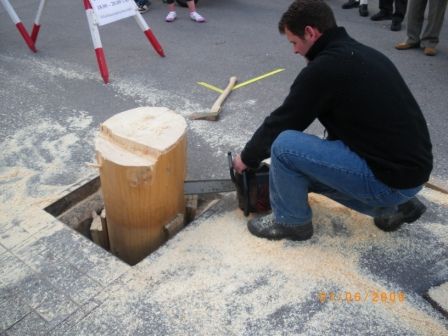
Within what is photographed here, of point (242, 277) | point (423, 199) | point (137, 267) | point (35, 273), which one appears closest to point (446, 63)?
point (423, 199)

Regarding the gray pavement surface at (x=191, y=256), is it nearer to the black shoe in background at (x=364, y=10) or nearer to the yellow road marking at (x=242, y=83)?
the yellow road marking at (x=242, y=83)

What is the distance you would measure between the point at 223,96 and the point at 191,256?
2.24m

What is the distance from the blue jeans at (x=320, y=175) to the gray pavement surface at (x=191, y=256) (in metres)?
0.31

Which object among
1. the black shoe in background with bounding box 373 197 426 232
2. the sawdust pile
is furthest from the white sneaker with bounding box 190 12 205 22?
the black shoe in background with bounding box 373 197 426 232

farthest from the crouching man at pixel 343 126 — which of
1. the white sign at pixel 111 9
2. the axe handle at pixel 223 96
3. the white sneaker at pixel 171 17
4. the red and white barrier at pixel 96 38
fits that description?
the white sneaker at pixel 171 17

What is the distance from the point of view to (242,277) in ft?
7.59

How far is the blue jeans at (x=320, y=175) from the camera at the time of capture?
2.18m

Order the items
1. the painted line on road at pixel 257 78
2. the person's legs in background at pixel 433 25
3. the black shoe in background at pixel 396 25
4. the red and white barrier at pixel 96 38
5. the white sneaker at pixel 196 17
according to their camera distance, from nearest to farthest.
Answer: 1. the red and white barrier at pixel 96 38
2. the painted line on road at pixel 257 78
3. the person's legs in background at pixel 433 25
4. the black shoe in background at pixel 396 25
5. the white sneaker at pixel 196 17

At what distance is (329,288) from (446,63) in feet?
12.9

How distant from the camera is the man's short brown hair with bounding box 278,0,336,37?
211 cm

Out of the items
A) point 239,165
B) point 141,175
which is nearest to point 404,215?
point 239,165

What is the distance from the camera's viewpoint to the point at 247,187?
8.35 feet

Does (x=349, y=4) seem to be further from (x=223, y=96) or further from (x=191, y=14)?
(x=223, y=96)

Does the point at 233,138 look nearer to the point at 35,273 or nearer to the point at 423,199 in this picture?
the point at 423,199
